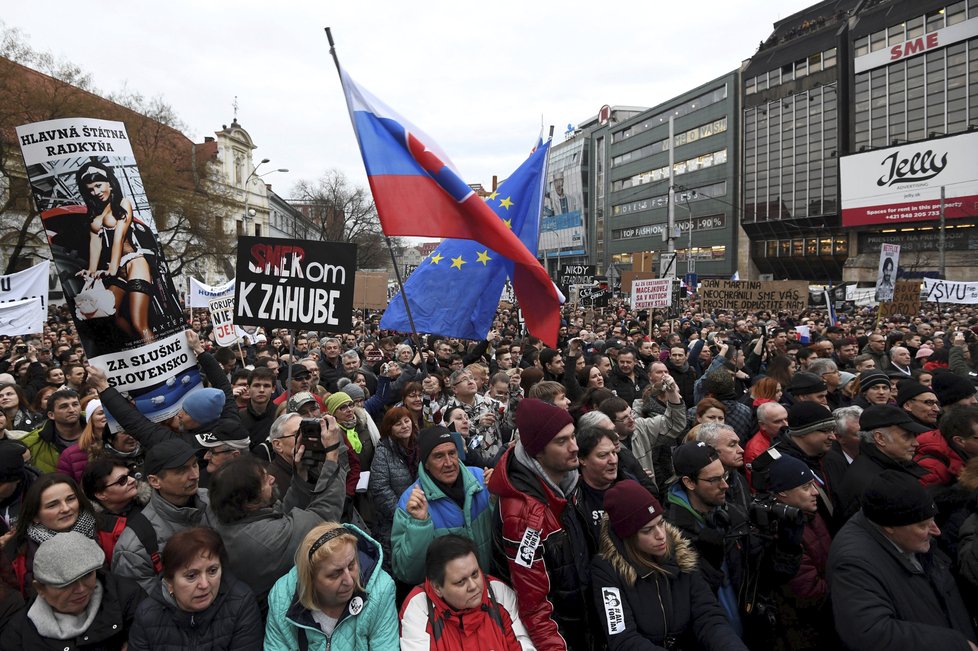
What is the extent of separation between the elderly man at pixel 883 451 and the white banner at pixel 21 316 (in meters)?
10.6

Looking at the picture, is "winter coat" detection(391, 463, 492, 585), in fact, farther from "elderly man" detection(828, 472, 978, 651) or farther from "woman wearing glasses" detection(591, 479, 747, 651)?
"elderly man" detection(828, 472, 978, 651)

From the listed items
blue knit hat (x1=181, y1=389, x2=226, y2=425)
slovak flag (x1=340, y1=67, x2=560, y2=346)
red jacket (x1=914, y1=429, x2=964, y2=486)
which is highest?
slovak flag (x1=340, y1=67, x2=560, y2=346)

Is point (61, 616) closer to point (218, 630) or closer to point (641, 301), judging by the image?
point (218, 630)

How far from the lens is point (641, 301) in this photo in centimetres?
1376

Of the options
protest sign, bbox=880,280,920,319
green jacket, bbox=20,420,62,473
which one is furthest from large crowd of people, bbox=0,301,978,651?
protest sign, bbox=880,280,920,319

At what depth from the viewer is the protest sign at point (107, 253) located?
13.3ft

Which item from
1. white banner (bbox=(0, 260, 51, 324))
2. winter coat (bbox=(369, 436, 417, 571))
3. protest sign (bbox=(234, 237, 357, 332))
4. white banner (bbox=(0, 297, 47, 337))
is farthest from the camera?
white banner (bbox=(0, 260, 51, 324))

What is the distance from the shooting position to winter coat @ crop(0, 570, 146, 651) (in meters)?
2.45

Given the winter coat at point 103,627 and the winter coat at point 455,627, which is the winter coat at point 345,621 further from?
the winter coat at point 103,627

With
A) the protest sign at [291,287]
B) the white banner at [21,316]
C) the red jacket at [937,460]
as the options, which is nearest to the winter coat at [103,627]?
the protest sign at [291,287]

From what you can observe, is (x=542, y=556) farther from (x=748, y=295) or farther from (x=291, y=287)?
(x=748, y=295)

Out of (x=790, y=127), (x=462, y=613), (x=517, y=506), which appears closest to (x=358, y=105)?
(x=517, y=506)

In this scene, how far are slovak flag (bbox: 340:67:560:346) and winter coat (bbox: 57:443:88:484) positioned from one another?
2.78m

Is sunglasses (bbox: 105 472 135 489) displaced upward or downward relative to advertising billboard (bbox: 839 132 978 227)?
downward
